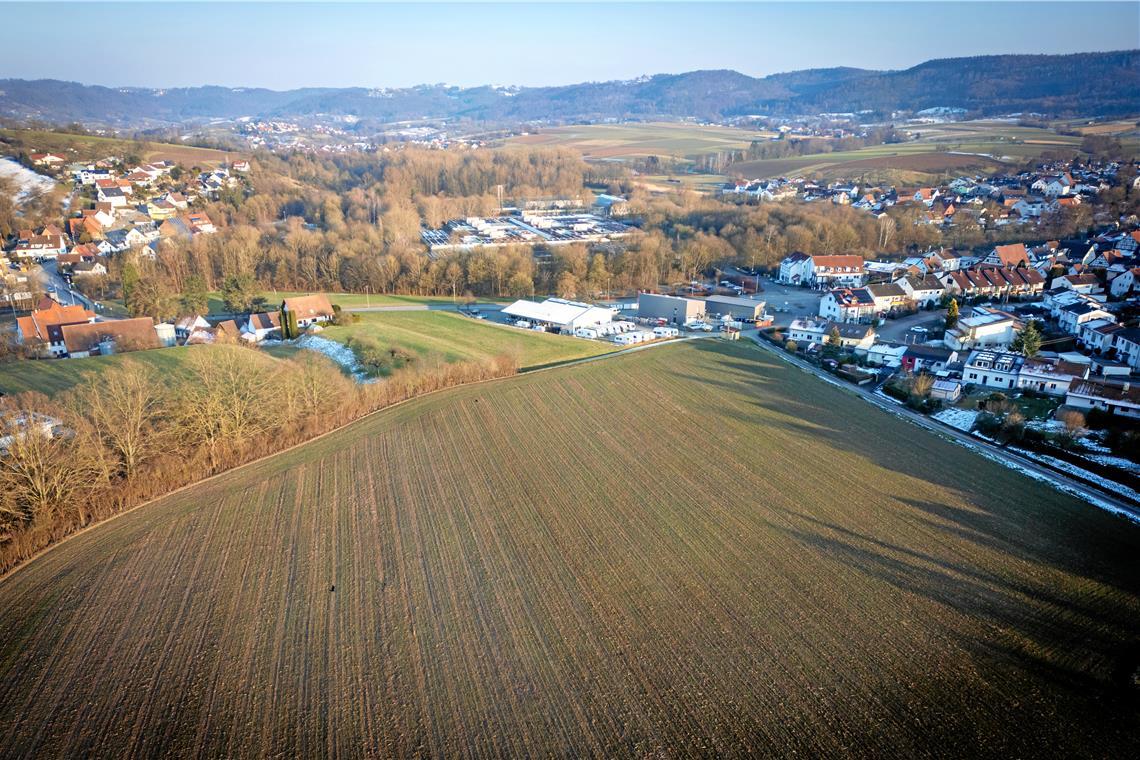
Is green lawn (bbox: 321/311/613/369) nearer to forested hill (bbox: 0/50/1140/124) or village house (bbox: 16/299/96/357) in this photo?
village house (bbox: 16/299/96/357)

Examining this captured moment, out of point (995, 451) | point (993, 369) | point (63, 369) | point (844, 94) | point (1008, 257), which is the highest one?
point (844, 94)

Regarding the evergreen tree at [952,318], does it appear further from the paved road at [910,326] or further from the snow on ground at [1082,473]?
the snow on ground at [1082,473]

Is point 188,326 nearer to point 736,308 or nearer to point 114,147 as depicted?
point 736,308

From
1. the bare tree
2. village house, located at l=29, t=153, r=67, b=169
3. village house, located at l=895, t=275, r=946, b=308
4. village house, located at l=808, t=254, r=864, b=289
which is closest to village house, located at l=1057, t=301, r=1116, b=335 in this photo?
village house, located at l=895, t=275, r=946, b=308

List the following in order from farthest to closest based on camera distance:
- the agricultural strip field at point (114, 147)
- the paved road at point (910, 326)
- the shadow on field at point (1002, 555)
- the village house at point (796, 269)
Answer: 1. the agricultural strip field at point (114, 147)
2. the village house at point (796, 269)
3. the paved road at point (910, 326)
4. the shadow on field at point (1002, 555)

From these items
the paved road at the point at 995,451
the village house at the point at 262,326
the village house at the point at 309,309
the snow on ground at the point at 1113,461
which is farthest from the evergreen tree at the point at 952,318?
the village house at the point at 262,326

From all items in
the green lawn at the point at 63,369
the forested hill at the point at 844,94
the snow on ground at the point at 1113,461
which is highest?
the forested hill at the point at 844,94

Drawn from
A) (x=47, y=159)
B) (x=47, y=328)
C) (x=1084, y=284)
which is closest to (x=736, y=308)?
(x=1084, y=284)
